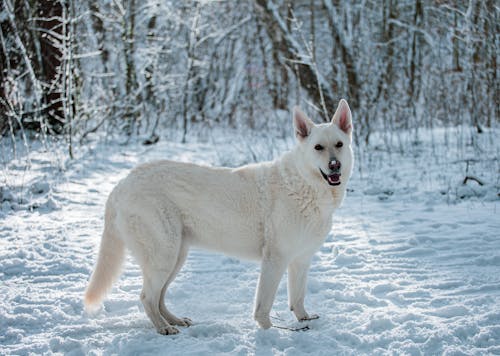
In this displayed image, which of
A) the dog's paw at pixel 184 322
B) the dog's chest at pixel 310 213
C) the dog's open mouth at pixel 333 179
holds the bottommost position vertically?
the dog's paw at pixel 184 322

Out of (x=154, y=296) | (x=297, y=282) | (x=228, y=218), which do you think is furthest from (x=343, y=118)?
(x=154, y=296)

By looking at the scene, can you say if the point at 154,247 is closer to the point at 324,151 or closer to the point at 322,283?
the point at 324,151

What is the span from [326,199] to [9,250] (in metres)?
3.28

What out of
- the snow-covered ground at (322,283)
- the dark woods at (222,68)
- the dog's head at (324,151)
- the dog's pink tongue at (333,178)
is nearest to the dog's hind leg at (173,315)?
the snow-covered ground at (322,283)

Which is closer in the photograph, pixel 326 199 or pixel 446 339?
pixel 446 339

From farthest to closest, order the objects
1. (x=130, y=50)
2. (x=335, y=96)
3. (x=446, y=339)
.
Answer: (x=130, y=50)
(x=335, y=96)
(x=446, y=339)

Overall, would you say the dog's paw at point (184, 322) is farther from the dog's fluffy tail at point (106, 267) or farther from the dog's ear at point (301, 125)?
the dog's ear at point (301, 125)

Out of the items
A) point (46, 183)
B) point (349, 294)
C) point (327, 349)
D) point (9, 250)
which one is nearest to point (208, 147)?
point (46, 183)

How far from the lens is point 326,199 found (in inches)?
139

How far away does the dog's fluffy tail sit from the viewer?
3.39m

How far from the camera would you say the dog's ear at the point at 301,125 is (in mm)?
3726

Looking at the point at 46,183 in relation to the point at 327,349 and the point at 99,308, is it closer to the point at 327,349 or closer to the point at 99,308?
the point at 99,308

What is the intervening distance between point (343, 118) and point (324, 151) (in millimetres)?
456

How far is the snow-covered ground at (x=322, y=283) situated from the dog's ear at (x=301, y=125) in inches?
53.2
